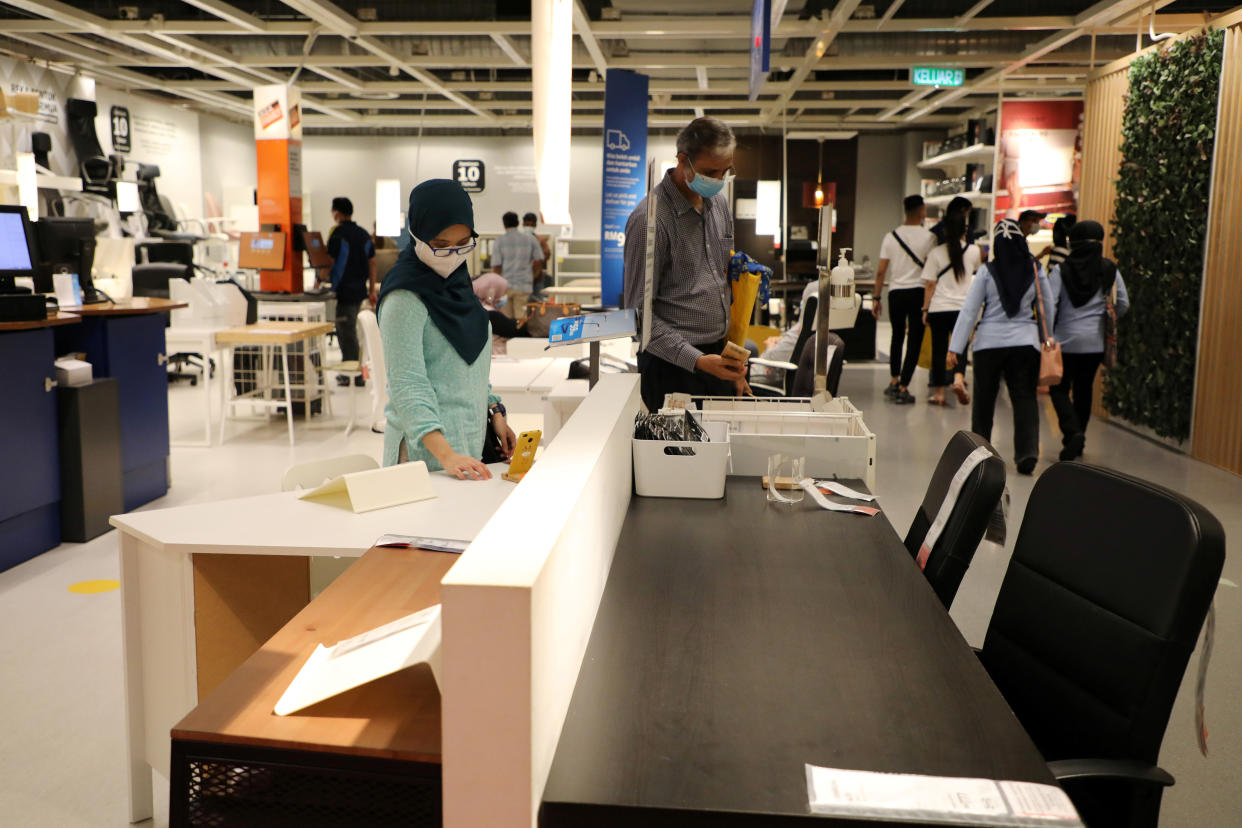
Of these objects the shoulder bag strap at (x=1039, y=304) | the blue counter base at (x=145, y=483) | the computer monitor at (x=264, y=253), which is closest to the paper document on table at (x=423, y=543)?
the blue counter base at (x=145, y=483)

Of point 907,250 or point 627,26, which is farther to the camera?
point 627,26

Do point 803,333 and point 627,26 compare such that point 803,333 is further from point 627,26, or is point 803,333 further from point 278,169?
point 278,169

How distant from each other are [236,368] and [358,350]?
72.5 inches

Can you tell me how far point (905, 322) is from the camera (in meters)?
9.53

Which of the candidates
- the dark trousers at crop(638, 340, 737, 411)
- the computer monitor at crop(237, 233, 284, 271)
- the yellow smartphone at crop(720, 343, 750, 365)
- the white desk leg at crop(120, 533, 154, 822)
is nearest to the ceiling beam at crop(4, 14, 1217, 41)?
the computer monitor at crop(237, 233, 284, 271)

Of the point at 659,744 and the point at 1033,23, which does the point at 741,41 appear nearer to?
the point at 1033,23

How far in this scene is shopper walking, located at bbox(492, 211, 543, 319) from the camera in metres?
12.0

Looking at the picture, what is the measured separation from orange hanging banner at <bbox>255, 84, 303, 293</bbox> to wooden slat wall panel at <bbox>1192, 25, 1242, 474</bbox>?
818 centimetres

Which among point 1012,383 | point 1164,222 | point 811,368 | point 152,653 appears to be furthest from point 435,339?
point 1164,222

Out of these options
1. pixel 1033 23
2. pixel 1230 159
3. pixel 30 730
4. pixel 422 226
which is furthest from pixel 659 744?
pixel 1033 23

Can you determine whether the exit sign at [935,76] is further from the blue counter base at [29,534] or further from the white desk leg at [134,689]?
the white desk leg at [134,689]

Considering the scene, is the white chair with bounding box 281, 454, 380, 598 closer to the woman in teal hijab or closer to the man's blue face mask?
the woman in teal hijab

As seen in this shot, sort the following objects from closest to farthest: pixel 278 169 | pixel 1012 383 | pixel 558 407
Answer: pixel 558 407 → pixel 1012 383 → pixel 278 169

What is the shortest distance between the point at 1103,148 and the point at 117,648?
8.10 meters
